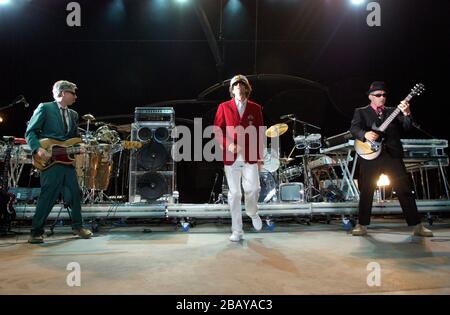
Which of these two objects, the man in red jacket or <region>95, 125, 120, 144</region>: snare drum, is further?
<region>95, 125, 120, 144</region>: snare drum

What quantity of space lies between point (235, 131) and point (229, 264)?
1.77m

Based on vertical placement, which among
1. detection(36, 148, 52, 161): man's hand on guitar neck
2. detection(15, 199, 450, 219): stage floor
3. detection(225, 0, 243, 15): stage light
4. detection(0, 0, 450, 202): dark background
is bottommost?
detection(15, 199, 450, 219): stage floor

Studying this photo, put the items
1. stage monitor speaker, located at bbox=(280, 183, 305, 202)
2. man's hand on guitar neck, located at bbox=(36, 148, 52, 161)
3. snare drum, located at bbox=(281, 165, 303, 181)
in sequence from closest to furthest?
man's hand on guitar neck, located at bbox=(36, 148, 52, 161), stage monitor speaker, located at bbox=(280, 183, 305, 202), snare drum, located at bbox=(281, 165, 303, 181)

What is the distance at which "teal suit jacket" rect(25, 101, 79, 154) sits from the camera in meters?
3.90

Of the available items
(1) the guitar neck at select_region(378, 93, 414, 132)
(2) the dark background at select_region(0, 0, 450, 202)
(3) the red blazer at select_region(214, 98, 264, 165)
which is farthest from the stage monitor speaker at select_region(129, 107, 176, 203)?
(2) the dark background at select_region(0, 0, 450, 202)

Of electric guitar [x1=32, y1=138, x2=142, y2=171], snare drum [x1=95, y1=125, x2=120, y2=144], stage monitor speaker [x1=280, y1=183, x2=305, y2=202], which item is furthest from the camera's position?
stage monitor speaker [x1=280, y1=183, x2=305, y2=202]

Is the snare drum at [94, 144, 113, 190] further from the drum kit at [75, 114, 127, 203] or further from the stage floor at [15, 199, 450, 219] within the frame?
the stage floor at [15, 199, 450, 219]

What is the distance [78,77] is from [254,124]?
6.49 metres

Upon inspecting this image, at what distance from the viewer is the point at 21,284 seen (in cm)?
204

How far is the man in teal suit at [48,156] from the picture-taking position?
390 centimetres

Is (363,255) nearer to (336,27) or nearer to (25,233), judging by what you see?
(25,233)

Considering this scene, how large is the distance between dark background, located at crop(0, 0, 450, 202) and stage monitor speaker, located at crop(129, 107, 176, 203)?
3.27m

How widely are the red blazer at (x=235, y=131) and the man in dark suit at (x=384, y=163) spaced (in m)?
1.26

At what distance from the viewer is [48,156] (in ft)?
12.5
